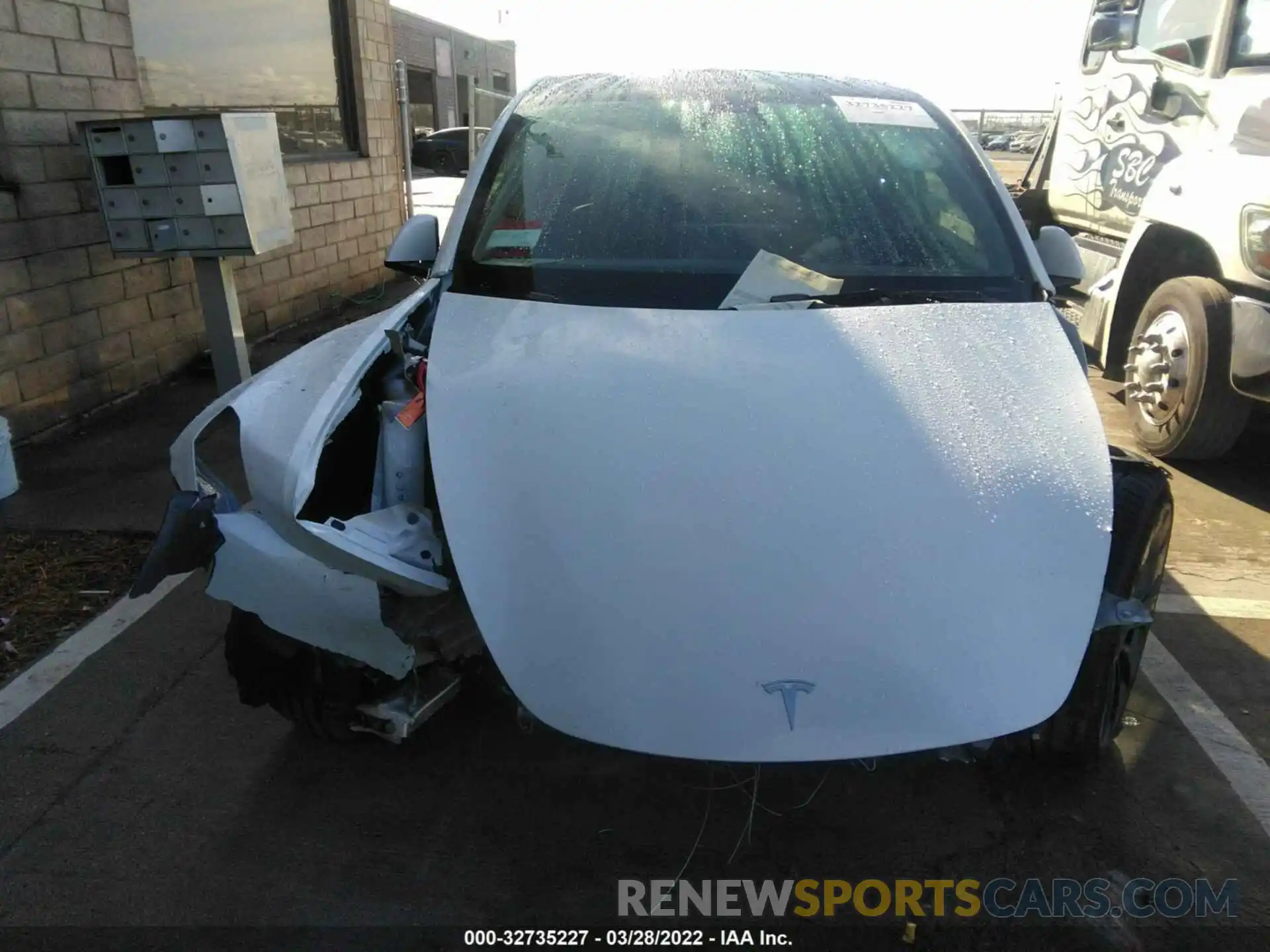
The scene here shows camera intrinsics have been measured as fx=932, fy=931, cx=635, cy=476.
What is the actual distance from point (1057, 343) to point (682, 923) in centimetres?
176

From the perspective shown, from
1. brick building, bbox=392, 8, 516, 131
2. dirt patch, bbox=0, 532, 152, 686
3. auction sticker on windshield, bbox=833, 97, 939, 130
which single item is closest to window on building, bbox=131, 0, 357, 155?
dirt patch, bbox=0, 532, 152, 686

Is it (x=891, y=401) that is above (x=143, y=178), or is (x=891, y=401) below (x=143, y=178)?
below

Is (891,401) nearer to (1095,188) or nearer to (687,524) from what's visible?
(687,524)

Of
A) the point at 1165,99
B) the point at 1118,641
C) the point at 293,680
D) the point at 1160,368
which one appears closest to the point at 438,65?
the point at 1165,99

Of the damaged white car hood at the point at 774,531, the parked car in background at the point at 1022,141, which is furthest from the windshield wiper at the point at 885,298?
the parked car in background at the point at 1022,141

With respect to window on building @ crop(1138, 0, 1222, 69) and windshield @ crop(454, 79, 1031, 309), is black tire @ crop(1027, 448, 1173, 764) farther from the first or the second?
window on building @ crop(1138, 0, 1222, 69)

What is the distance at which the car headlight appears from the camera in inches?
161

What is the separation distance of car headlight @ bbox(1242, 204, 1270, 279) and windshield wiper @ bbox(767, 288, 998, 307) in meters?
2.27

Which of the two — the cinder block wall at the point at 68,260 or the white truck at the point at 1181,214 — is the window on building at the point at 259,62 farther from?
the white truck at the point at 1181,214

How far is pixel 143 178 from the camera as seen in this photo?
4719 mm

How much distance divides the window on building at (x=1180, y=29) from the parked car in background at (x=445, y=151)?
8.53 metres

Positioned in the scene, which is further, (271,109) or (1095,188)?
(271,109)

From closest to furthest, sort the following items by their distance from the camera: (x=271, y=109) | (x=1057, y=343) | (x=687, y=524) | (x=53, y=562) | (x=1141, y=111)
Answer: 1. (x=687, y=524)
2. (x=1057, y=343)
3. (x=53, y=562)
4. (x=1141, y=111)
5. (x=271, y=109)

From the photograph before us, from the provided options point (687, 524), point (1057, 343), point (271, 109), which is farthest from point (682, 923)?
point (271, 109)
